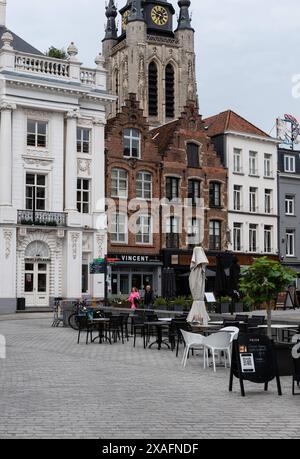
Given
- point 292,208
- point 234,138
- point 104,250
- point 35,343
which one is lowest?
point 35,343

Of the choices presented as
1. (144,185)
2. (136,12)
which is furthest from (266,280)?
(136,12)

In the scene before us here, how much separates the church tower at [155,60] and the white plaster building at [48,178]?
35287 mm

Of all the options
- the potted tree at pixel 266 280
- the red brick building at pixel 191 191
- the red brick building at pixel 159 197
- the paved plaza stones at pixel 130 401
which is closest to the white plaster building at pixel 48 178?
the red brick building at pixel 159 197

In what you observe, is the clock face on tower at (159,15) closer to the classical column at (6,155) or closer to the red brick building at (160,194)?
the red brick building at (160,194)

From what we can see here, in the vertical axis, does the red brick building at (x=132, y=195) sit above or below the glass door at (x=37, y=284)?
above

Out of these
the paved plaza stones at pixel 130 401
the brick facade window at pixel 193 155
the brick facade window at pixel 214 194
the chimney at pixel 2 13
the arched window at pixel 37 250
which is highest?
the chimney at pixel 2 13

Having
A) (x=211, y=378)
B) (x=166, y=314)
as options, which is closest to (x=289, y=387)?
(x=211, y=378)

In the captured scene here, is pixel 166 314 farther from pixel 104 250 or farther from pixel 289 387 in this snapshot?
pixel 104 250

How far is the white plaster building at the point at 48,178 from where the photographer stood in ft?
125

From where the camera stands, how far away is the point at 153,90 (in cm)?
7925

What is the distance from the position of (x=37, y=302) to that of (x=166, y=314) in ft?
56.6

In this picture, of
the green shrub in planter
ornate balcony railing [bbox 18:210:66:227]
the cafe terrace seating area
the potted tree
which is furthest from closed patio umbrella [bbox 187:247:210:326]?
ornate balcony railing [bbox 18:210:66:227]

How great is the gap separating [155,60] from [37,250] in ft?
152

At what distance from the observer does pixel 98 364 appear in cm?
1454
